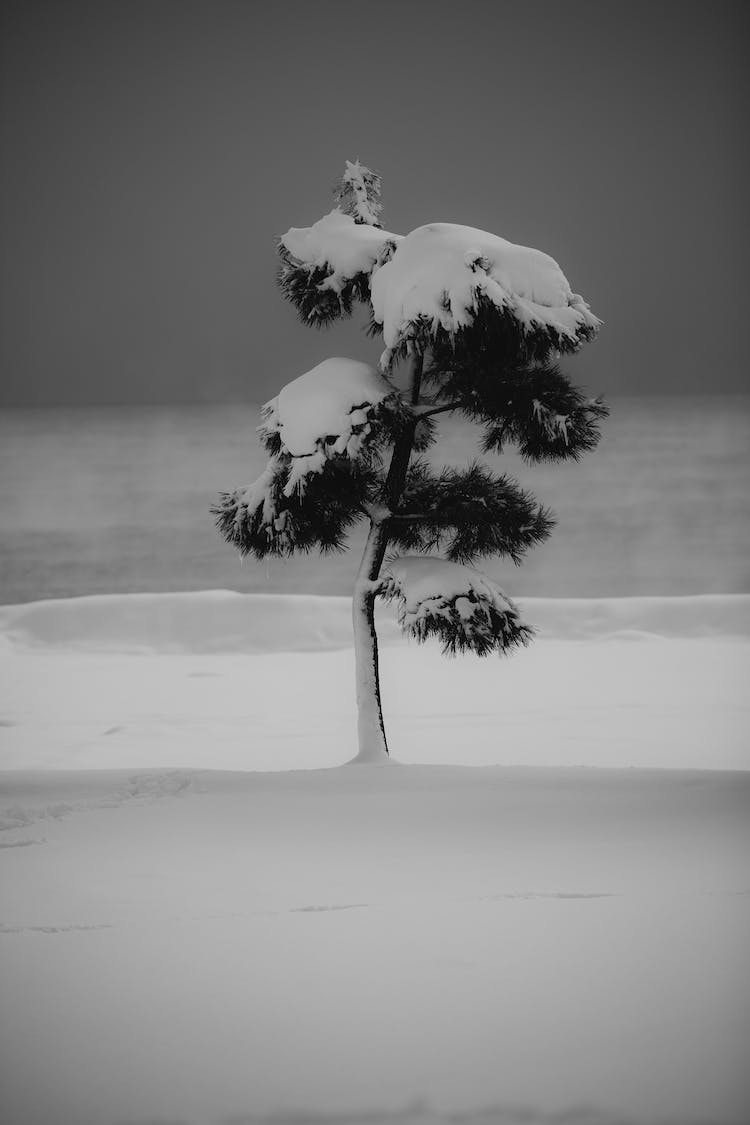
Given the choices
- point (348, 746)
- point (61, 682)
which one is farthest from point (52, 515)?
point (348, 746)

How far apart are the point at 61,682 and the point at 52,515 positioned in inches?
1511

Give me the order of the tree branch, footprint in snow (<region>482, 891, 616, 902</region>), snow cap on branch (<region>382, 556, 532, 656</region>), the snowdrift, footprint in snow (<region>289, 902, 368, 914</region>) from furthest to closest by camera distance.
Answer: the snowdrift → the tree branch → snow cap on branch (<region>382, 556, 532, 656</region>) → footprint in snow (<region>482, 891, 616, 902</region>) → footprint in snow (<region>289, 902, 368, 914</region>)

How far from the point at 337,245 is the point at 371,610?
129 inches

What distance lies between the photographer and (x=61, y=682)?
1878 centimetres

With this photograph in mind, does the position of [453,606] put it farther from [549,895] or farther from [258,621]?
[258,621]

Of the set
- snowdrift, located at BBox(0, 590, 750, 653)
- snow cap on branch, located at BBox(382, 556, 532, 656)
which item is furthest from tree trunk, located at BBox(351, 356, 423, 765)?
snowdrift, located at BBox(0, 590, 750, 653)

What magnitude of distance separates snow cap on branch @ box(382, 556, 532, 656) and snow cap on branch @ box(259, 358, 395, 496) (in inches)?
48.2

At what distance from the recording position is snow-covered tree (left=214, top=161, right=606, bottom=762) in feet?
29.1

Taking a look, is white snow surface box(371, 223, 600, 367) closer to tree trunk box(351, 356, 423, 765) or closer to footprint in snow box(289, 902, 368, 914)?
tree trunk box(351, 356, 423, 765)

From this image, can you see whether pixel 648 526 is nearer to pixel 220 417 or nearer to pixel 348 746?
pixel 348 746

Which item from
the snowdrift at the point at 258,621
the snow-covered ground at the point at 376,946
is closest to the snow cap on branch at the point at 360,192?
the snow-covered ground at the point at 376,946

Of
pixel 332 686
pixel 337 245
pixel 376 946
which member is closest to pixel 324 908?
pixel 376 946

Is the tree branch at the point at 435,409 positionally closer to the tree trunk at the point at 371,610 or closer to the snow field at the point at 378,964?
the tree trunk at the point at 371,610

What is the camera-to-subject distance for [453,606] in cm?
929
